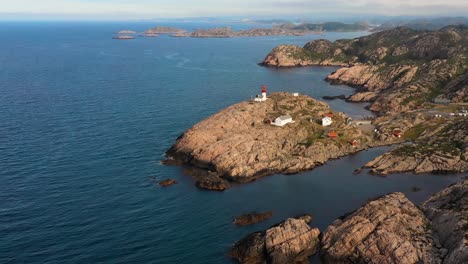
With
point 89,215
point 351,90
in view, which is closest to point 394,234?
point 89,215

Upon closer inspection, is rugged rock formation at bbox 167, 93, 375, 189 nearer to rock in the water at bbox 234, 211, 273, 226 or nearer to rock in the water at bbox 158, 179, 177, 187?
rock in the water at bbox 158, 179, 177, 187

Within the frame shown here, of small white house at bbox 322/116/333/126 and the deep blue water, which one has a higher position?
small white house at bbox 322/116/333/126

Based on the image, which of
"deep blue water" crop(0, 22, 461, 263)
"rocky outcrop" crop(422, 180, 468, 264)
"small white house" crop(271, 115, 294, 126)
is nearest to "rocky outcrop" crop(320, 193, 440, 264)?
"rocky outcrop" crop(422, 180, 468, 264)

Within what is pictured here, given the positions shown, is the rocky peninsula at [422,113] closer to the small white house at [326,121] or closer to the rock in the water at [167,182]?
the small white house at [326,121]

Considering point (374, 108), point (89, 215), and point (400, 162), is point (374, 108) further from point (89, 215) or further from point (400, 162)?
point (89, 215)

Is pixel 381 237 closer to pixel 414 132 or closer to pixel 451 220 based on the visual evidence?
pixel 451 220

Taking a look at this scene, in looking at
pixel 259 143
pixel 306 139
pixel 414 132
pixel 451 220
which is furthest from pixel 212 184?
pixel 414 132

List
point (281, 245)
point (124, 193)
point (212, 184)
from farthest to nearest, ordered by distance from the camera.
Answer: point (212, 184) < point (124, 193) < point (281, 245)
